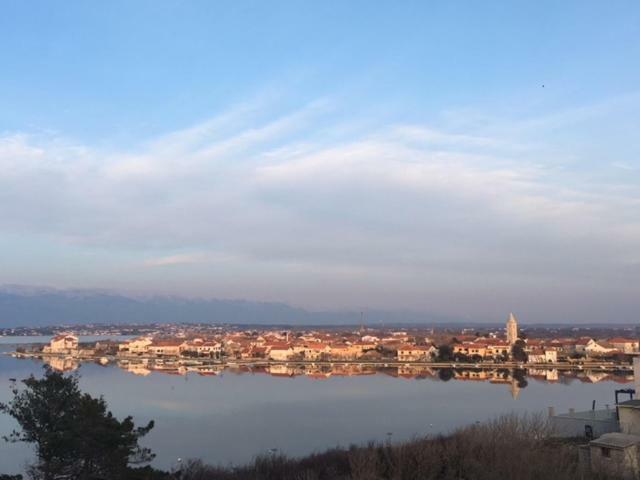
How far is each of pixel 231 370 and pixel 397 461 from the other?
2232 cm

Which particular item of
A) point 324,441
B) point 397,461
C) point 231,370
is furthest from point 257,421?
point 231,370

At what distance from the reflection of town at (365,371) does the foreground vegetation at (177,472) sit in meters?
11.6

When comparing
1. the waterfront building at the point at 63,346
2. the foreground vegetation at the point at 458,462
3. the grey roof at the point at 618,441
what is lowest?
the waterfront building at the point at 63,346

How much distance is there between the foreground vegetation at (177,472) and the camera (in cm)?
508

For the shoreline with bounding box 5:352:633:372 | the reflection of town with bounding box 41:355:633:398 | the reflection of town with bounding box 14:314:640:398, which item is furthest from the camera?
the shoreline with bounding box 5:352:633:372

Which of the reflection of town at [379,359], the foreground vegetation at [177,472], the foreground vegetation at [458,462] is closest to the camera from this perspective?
the foreground vegetation at [177,472]

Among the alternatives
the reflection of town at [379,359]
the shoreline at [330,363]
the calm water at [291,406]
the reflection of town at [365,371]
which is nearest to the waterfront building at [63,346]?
the reflection of town at [379,359]

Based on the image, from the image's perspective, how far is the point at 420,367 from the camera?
2797cm

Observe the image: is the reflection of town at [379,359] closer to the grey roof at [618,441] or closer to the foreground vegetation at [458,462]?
the foreground vegetation at [458,462]

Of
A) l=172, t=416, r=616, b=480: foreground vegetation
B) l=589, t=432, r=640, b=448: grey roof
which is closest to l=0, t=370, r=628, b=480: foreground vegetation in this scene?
l=172, t=416, r=616, b=480: foreground vegetation

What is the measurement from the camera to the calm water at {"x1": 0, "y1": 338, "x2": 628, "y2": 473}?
1066 cm

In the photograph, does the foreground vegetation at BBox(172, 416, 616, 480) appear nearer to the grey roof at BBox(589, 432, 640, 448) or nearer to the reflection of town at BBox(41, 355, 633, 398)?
the grey roof at BBox(589, 432, 640, 448)

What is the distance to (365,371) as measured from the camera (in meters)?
26.9

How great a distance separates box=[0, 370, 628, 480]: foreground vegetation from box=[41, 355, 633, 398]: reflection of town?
38.0ft
